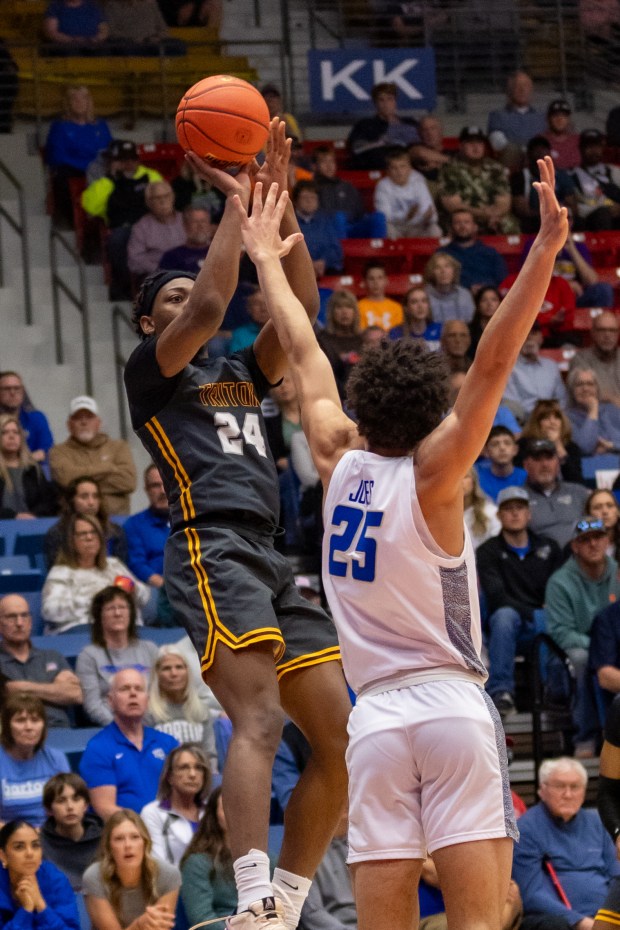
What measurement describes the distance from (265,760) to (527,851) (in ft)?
13.3

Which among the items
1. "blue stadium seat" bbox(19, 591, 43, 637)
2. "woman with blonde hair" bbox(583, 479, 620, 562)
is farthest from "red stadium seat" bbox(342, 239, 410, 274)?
"blue stadium seat" bbox(19, 591, 43, 637)

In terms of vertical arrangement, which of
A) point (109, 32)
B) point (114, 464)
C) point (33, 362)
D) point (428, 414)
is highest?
point (109, 32)

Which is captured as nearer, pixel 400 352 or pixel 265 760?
pixel 400 352

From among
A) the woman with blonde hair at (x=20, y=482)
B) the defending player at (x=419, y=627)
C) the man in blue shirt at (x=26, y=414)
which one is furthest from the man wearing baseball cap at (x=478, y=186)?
the defending player at (x=419, y=627)

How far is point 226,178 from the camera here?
5176mm

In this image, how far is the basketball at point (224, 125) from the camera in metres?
5.26

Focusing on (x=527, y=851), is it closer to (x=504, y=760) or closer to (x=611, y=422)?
(x=504, y=760)

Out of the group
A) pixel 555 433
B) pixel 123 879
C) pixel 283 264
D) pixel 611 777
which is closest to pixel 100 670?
pixel 123 879

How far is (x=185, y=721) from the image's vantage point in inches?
375

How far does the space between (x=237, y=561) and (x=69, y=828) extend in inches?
145

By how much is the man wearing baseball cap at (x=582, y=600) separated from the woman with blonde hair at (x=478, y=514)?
85 cm

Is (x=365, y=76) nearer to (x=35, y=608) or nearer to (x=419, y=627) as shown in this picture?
(x=35, y=608)

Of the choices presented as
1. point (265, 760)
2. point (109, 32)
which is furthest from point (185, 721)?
point (109, 32)

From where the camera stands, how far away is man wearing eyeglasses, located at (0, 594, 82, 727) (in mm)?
9414
